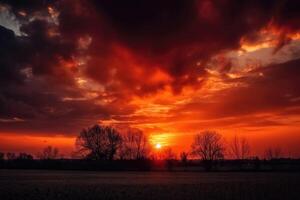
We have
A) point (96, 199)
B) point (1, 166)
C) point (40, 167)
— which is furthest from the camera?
point (1, 166)

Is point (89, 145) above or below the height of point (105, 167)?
above

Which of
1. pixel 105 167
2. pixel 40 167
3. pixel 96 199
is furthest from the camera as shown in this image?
pixel 40 167

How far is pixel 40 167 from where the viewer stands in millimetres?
166625

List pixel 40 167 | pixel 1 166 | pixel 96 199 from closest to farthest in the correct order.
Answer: pixel 96 199, pixel 40 167, pixel 1 166

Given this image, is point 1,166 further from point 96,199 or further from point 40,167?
point 96,199

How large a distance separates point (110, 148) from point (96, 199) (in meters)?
141

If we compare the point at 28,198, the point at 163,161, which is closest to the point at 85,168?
the point at 163,161

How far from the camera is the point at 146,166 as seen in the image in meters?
156

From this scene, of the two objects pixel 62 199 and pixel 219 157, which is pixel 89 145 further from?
pixel 62 199

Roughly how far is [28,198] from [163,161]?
153m

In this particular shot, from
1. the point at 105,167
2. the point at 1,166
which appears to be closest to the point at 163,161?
the point at 105,167

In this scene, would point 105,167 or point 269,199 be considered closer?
point 269,199

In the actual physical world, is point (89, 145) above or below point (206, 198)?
above

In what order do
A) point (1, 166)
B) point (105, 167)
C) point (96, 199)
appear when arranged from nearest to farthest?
point (96, 199), point (105, 167), point (1, 166)
